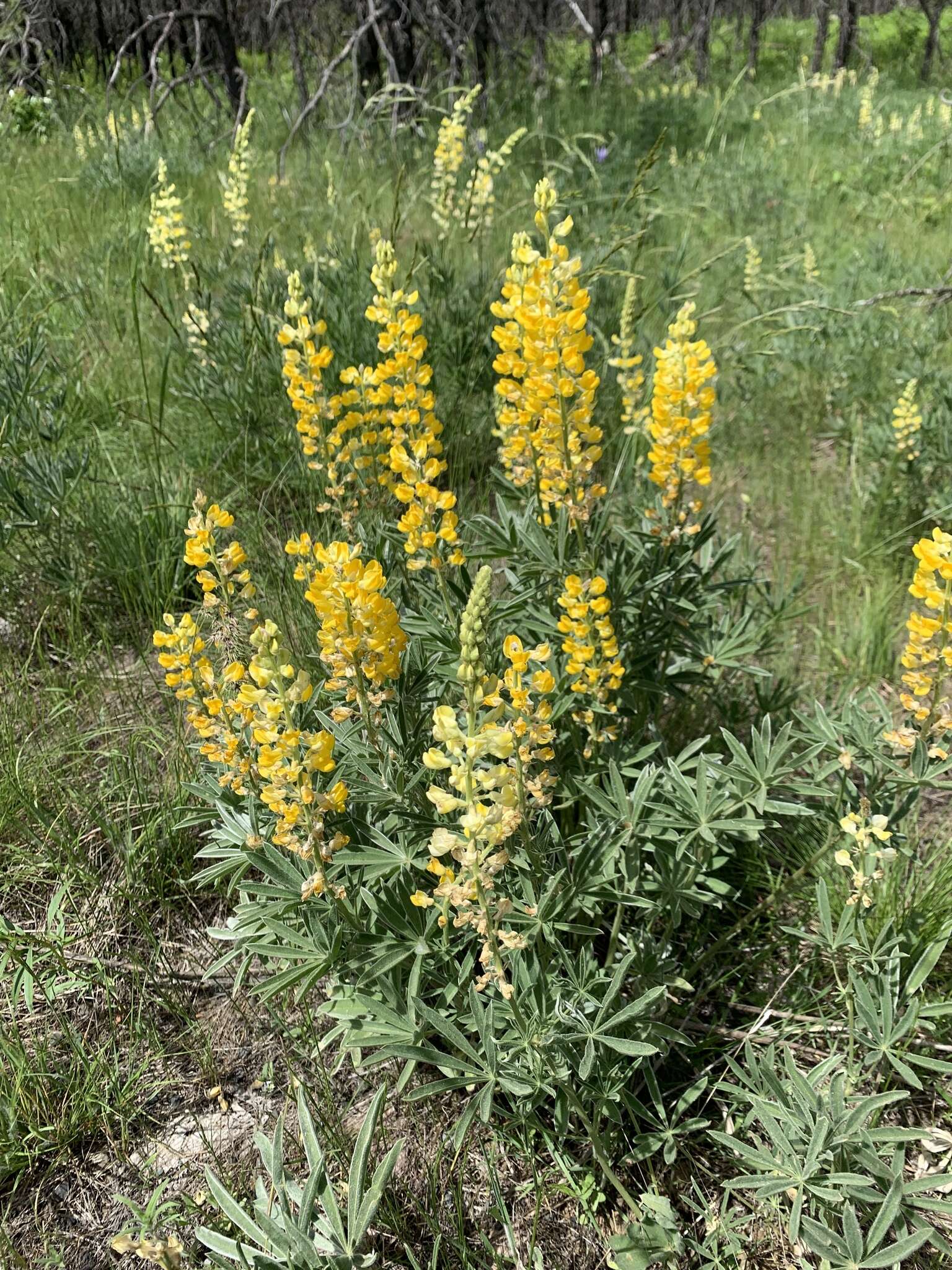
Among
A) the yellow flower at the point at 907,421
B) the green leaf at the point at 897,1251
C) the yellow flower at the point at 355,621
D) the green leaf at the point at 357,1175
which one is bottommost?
the green leaf at the point at 897,1251

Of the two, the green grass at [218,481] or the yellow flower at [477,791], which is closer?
the yellow flower at [477,791]

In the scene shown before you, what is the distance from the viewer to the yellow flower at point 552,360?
1664 millimetres

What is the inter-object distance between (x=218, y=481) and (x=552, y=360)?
1.79 meters

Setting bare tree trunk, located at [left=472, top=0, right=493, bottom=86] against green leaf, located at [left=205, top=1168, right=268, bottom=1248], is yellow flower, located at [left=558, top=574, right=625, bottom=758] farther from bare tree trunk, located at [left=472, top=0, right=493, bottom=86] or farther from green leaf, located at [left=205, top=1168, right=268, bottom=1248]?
bare tree trunk, located at [left=472, top=0, right=493, bottom=86]

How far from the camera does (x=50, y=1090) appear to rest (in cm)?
172

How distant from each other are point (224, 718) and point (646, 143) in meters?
7.53

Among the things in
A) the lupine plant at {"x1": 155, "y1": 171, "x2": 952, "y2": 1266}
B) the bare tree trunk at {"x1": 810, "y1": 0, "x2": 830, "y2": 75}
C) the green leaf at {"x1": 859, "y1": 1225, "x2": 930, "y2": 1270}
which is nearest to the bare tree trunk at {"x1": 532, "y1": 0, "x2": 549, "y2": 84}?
the lupine plant at {"x1": 155, "y1": 171, "x2": 952, "y2": 1266}

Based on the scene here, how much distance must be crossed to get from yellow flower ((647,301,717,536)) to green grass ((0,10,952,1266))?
1.54 ft

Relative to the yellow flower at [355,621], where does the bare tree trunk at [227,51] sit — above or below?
above

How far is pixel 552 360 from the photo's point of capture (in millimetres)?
1683

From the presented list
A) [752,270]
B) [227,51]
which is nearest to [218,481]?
[752,270]

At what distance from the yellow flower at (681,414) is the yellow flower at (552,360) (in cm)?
17

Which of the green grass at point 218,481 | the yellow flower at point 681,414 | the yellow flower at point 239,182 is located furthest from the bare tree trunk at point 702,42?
the yellow flower at point 681,414

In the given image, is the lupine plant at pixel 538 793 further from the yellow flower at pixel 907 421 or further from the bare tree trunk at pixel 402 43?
the bare tree trunk at pixel 402 43
